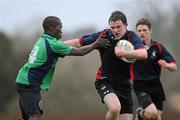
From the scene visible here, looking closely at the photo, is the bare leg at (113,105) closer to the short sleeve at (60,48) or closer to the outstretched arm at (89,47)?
the outstretched arm at (89,47)

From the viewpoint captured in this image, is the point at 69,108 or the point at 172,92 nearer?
the point at 172,92

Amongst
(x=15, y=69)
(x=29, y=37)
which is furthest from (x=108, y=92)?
(x=15, y=69)

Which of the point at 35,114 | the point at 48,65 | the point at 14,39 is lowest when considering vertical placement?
the point at 14,39

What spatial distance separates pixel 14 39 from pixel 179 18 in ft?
21.4

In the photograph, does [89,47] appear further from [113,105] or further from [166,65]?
[166,65]

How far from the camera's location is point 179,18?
68.4 ft

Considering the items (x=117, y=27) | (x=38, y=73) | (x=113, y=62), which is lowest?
(x=113, y=62)

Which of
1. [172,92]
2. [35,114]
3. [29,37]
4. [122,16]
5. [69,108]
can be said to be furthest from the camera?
[69,108]

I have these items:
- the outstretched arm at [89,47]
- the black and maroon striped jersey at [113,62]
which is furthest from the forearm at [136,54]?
the outstretched arm at [89,47]

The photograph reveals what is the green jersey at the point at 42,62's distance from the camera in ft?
27.1

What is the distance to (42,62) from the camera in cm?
826

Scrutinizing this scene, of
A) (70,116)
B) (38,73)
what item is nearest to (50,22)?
(38,73)

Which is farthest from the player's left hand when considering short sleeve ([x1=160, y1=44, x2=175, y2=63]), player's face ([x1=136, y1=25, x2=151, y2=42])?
player's face ([x1=136, y1=25, x2=151, y2=42])

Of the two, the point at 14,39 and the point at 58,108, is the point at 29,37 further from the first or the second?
the point at 58,108
